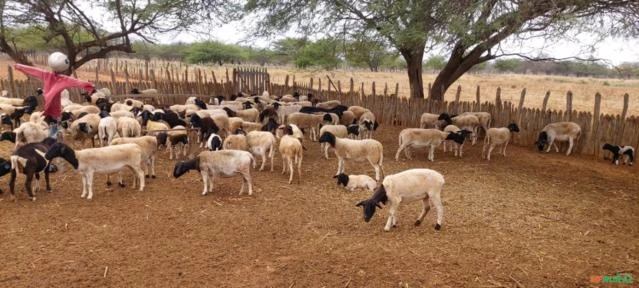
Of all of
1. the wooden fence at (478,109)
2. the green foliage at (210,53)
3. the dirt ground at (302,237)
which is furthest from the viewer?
the green foliage at (210,53)

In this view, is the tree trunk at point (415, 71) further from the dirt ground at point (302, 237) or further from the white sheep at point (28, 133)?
the white sheep at point (28, 133)

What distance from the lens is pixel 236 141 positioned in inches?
396

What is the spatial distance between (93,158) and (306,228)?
159 inches

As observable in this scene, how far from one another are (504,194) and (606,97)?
31727 millimetres

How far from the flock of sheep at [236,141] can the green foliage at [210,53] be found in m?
39.8

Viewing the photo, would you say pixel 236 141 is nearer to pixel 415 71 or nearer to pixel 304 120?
pixel 304 120

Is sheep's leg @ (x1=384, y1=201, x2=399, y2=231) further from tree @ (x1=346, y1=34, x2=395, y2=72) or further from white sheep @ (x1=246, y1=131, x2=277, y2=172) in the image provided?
tree @ (x1=346, y1=34, x2=395, y2=72)

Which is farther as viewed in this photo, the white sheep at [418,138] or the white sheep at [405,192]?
the white sheep at [418,138]

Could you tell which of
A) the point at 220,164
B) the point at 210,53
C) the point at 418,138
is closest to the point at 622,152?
the point at 418,138

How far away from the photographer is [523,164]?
1187 centimetres

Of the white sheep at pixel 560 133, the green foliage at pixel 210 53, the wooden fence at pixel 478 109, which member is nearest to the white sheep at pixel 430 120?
the wooden fence at pixel 478 109

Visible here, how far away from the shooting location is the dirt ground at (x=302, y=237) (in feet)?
17.8

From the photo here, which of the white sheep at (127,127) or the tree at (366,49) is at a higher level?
the tree at (366,49)

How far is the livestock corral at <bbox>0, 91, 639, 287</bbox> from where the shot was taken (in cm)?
546
